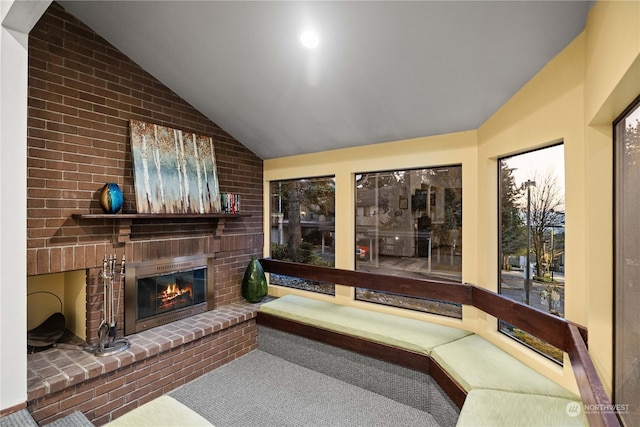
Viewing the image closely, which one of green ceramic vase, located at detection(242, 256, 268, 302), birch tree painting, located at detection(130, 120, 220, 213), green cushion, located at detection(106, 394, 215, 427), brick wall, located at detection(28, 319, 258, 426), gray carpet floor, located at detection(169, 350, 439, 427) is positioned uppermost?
birch tree painting, located at detection(130, 120, 220, 213)

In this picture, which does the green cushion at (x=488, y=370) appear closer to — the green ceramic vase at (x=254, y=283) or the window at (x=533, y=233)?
the window at (x=533, y=233)

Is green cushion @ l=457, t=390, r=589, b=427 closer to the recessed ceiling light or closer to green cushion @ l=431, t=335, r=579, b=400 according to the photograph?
green cushion @ l=431, t=335, r=579, b=400

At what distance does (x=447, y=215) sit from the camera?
9.84 ft

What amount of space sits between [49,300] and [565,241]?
4.07 m

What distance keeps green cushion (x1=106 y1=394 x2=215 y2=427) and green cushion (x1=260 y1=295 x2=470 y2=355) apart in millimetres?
1504

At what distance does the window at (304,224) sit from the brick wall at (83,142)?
3.66 feet

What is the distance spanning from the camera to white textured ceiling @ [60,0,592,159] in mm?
1844

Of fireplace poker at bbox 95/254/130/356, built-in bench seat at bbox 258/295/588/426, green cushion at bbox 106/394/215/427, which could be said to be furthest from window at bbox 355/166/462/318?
fireplace poker at bbox 95/254/130/356

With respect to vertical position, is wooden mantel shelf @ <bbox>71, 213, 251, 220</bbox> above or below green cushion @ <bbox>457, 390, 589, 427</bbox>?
above

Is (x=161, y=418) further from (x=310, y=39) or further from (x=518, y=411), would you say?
(x=310, y=39)

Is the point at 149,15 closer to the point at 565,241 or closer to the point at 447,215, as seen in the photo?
the point at 447,215

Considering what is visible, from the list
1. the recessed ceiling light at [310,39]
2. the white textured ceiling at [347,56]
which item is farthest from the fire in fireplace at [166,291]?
the recessed ceiling light at [310,39]

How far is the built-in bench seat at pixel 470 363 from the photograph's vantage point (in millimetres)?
1654

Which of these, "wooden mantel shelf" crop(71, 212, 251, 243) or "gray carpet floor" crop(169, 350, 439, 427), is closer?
"gray carpet floor" crop(169, 350, 439, 427)
